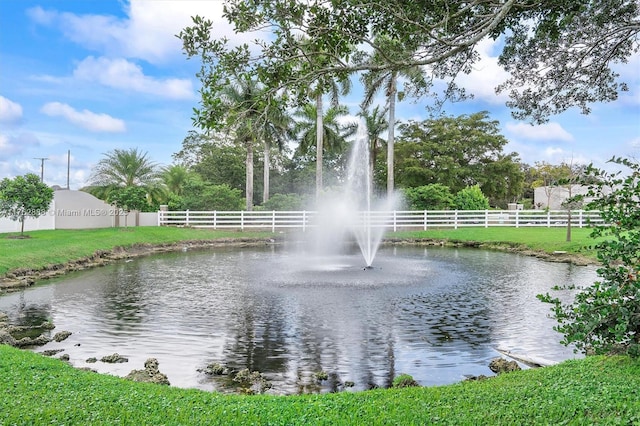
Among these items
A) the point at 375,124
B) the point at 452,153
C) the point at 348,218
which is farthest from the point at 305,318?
the point at 452,153

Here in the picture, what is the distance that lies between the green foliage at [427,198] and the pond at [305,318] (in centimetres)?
1748

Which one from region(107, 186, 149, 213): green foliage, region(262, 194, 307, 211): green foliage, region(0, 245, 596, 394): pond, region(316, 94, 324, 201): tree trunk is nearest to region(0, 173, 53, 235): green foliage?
region(107, 186, 149, 213): green foliage

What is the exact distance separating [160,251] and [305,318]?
1698 cm

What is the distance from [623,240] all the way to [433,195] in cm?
3150

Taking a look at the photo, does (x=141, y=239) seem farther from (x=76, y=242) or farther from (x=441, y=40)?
(x=441, y=40)

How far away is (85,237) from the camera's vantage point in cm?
2455

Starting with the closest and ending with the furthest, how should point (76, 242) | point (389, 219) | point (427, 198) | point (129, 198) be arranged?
point (76, 242)
point (129, 198)
point (389, 219)
point (427, 198)

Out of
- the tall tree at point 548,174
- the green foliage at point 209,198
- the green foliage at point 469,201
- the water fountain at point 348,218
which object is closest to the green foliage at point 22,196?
the green foliage at point 209,198

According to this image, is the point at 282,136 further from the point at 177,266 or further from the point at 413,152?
the point at 177,266

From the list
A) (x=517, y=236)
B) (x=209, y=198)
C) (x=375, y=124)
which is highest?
(x=375, y=124)

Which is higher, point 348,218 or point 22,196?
point 22,196

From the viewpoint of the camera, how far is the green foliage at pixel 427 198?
3650cm

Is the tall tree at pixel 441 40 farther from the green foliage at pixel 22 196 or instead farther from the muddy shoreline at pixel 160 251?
the green foliage at pixel 22 196

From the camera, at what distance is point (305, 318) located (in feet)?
35.2
